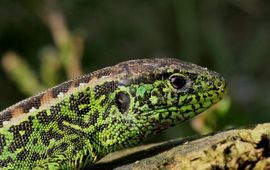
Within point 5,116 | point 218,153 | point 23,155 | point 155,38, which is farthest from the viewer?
point 155,38

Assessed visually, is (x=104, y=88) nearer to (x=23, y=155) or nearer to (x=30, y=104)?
(x=30, y=104)

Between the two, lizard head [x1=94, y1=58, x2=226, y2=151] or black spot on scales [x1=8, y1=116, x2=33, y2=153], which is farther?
lizard head [x1=94, y1=58, x2=226, y2=151]

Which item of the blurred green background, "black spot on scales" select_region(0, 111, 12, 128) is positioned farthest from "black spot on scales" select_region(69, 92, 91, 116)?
the blurred green background

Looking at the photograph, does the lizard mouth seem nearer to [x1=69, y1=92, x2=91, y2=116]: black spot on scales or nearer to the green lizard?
the green lizard

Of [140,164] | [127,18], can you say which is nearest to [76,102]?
[140,164]

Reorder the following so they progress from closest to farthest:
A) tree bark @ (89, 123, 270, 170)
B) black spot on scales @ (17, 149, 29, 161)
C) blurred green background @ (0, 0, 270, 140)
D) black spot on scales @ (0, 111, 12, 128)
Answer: tree bark @ (89, 123, 270, 170) → black spot on scales @ (17, 149, 29, 161) → black spot on scales @ (0, 111, 12, 128) → blurred green background @ (0, 0, 270, 140)

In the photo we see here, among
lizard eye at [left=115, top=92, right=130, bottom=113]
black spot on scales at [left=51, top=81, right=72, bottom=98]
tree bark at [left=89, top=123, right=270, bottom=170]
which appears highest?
black spot on scales at [left=51, top=81, right=72, bottom=98]

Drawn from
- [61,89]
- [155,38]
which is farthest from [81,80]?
[155,38]
